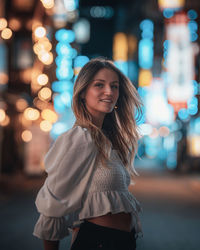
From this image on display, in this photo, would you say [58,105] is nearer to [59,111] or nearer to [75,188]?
[59,111]

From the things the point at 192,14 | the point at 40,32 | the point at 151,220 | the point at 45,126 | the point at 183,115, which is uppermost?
the point at 192,14

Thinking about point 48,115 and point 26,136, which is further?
point 48,115

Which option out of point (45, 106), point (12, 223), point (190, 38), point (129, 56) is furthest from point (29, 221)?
point (129, 56)

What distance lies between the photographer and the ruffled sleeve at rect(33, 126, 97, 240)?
185 cm

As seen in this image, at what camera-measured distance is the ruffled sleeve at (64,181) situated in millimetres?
1852

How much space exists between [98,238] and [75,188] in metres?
0.31

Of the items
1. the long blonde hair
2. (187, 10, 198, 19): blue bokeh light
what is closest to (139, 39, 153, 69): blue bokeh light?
(187, 10, 198, 19): blue bokeh light

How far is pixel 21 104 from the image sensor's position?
776 inches

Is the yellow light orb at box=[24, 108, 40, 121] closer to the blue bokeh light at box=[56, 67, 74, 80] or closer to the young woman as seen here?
the blue bokeh light at box=[56, 67, 74, 80]

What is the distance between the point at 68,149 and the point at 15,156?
1872 cm

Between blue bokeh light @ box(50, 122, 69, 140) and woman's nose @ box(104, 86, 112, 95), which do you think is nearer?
woman's nose @ box(104, 86, 112, 95)

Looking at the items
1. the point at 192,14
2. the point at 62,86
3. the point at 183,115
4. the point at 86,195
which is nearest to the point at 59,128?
the point at 62,86

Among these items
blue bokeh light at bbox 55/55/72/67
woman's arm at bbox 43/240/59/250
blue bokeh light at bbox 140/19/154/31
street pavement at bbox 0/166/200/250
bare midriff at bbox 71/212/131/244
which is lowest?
street pavement at bbox 0/166/200/250

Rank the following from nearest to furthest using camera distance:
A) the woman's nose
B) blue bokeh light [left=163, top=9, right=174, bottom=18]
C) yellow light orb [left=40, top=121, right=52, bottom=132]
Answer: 1. the woman's nose
2. yellow light orb [left=40, top=121, right=52, bottom=132]
3. blue bokeh light [left=163, top=9, right=174, bottom=18]
